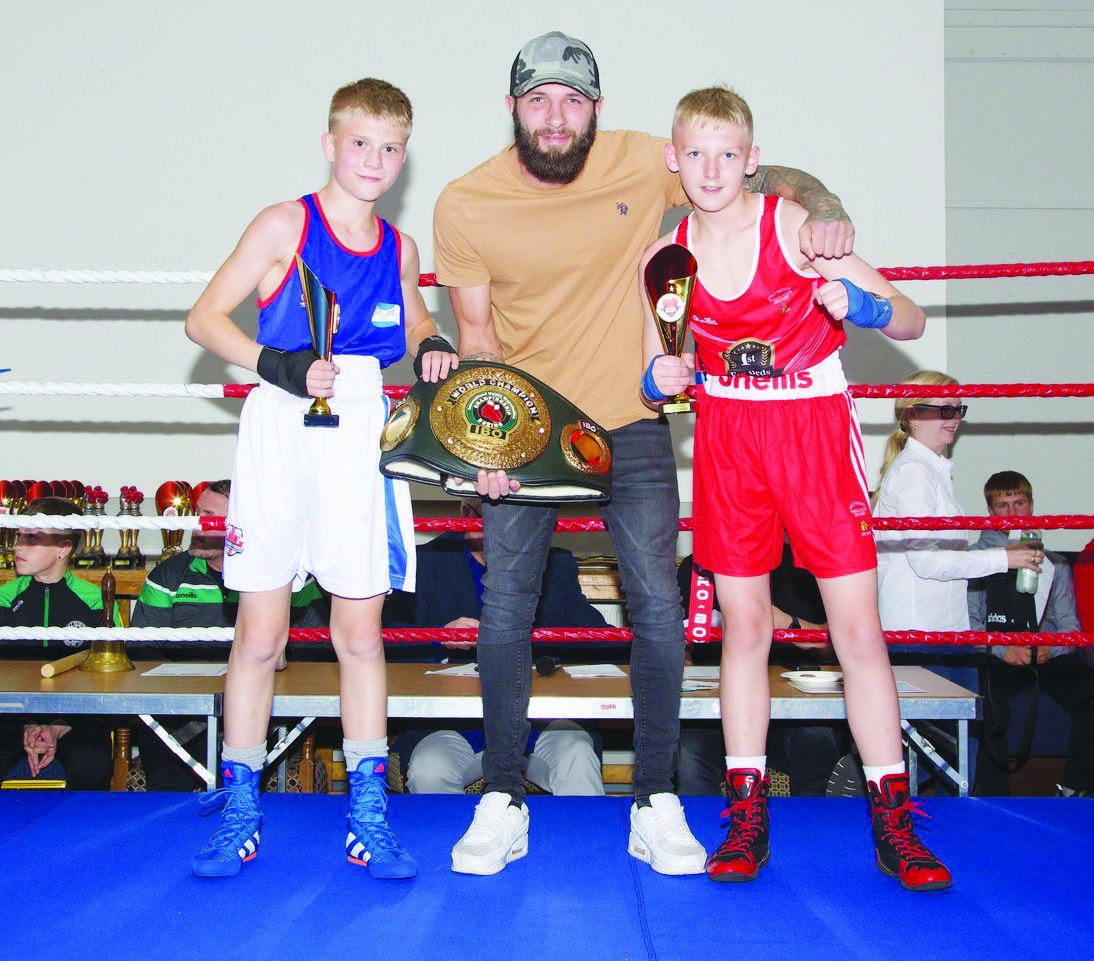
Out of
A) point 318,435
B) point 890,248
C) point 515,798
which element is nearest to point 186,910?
point 515,798

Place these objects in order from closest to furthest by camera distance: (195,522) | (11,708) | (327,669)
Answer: (195,522) < (11,708) < (327,669)

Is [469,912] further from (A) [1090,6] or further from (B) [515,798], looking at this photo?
(A) [1090,6]

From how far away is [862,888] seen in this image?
1739mm

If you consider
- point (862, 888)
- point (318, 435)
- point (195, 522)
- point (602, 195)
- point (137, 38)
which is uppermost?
point (137, 38)

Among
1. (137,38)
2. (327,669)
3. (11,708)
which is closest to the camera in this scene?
(11,708)

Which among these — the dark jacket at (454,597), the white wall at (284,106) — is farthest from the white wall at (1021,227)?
the dark jacket at (454,597)

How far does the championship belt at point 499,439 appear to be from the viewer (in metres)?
1.89

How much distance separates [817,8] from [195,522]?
3687mm

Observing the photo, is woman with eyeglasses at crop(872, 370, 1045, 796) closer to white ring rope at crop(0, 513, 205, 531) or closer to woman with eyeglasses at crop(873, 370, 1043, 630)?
woman with eyeglasses at crop(873, 370, 1043, 630)

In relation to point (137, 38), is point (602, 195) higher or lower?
lower

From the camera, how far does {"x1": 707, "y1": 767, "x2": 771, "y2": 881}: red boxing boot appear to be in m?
1.77

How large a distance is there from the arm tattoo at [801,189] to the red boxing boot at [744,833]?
0.98m

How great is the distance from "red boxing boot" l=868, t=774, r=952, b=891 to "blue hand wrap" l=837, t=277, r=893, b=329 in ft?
2.50

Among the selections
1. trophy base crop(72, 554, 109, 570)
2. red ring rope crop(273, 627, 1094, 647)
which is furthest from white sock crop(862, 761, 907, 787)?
trophy base crop(72, 554, 109, 570)
